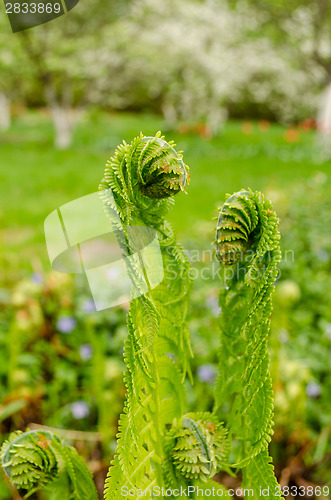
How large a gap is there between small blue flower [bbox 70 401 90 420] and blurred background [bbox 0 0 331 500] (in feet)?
0.10

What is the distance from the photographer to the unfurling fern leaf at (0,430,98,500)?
0.55 m

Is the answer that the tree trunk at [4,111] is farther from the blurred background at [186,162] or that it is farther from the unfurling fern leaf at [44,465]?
the unfurling fern leaf at [44,465]

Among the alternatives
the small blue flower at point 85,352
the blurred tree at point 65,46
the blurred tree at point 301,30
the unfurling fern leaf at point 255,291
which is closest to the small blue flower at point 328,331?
the small blue flower at point 85,352

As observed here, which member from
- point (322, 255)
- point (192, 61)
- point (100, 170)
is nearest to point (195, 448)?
point (322, 255)

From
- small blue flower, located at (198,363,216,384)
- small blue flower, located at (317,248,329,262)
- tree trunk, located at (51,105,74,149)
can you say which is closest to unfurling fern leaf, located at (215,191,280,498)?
small blue flower, located at (198,363,216,384)

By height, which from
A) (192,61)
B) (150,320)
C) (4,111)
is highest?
(4,111)

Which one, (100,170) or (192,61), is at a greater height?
(192,61)

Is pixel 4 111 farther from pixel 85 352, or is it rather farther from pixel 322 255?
pixel 85 352

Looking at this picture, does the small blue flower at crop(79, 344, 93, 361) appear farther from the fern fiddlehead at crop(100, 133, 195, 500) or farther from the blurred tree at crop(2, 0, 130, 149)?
the blurred tree at crop(2, 0, 130, 149)

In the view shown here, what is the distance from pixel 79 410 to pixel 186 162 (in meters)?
1.40

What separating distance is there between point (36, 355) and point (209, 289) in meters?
1.06

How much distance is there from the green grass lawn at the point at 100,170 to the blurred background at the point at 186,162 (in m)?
0.03

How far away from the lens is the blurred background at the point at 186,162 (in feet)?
5.65

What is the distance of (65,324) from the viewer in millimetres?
2184
